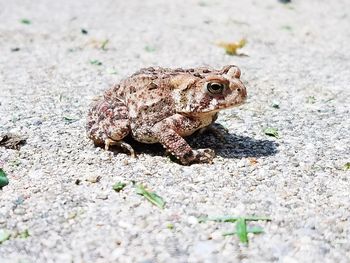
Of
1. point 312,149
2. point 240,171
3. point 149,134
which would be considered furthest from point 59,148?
point 312,149

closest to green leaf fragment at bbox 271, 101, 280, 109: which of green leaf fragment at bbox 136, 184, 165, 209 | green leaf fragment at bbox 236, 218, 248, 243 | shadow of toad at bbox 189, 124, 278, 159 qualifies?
shadow of toad at bbox 189, 124, 278, 159

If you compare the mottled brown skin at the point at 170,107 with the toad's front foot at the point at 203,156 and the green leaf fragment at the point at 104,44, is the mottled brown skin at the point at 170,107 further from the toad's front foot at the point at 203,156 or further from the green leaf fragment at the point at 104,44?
the green leaf fragment at the point at 104,44

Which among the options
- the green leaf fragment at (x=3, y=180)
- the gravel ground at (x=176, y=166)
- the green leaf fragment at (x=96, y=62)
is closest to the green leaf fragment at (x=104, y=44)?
the gravel ground at (x=176, y=166)

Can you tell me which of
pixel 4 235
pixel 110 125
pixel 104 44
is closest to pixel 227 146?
pixel 110 125

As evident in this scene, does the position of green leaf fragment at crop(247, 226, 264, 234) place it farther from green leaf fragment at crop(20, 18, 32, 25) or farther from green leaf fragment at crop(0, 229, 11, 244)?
green leaf fragment at crop(20, 18, 32, 25)

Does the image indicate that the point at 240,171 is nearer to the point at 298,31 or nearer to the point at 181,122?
the point at 181,122

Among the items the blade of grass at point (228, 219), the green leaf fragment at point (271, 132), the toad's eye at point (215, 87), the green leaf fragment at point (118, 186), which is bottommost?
the green leaf fragment at point (271, 132)
